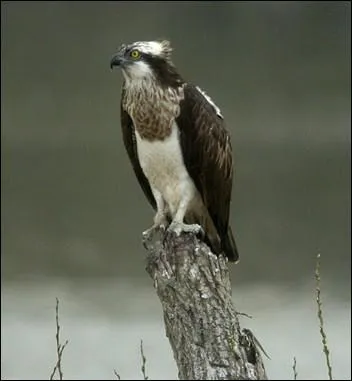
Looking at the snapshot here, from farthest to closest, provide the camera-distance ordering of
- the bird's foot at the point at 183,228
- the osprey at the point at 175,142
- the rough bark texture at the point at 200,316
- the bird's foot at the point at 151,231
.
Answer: the osprey at the point at 175,142 → the bird's foot at the point at 151,231 → the bird's foot at the point at 183,228 → the rough bark texture at the point at 200,316

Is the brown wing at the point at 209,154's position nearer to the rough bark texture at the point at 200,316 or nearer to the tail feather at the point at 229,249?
the tail feather at the point at 229,249

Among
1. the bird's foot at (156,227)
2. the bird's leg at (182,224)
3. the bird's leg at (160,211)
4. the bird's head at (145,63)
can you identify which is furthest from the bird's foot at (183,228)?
the bird's head at (145,63)

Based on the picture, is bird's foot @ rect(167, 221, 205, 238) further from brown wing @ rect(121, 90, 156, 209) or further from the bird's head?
the bird's head

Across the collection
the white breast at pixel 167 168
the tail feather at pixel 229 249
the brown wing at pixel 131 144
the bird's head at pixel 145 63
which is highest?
the bird's head at pixel 145 63

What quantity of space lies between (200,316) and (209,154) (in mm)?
1653

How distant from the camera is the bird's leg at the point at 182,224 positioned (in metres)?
5.89

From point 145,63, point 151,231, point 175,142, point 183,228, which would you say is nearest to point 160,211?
point 151,231

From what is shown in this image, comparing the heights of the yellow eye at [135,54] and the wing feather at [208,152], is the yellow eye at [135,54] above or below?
above

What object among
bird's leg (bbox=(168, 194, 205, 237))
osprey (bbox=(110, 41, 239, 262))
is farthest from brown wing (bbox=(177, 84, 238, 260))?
bird's leg (bbox=(168, 194, 205, 237))

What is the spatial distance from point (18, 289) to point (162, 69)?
8439 millimetres

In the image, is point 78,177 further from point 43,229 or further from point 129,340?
point 129,340

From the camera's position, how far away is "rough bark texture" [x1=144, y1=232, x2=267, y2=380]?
14.9 feet

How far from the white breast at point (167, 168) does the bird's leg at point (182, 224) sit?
0.03 metres

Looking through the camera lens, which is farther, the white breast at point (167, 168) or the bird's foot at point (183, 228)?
the white breast at point (167, 168)
